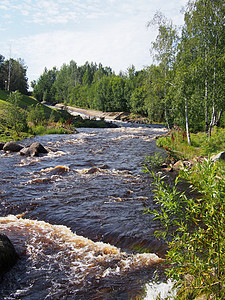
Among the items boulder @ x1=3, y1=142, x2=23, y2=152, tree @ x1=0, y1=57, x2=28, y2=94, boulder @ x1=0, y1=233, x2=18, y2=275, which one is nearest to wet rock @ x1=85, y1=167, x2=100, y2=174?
boulder @ x1=0, y1=233, x2=18, y2=275

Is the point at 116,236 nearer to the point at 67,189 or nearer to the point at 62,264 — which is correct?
the point at 62,264

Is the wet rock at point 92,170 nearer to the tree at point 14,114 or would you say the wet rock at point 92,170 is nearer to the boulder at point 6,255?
the boulder at point 6,255

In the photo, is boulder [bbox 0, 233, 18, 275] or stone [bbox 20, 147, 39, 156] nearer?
boulder [bbox 0, 233, 18, 275]

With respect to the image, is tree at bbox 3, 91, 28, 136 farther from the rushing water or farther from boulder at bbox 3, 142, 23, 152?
the rushing water

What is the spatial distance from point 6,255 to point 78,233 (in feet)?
6.46

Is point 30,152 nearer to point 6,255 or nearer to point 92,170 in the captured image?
point 92,170

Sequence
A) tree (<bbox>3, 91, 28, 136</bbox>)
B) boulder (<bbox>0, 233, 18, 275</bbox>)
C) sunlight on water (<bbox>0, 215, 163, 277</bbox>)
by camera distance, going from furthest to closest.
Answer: tree (<bbox>3, 91, 28, 136</bbox>) < sunlight on water (<bbox>0, 215, 163, 277</bbox>) < boulder (<bbox>0, 233, 18, 275</bbox>)

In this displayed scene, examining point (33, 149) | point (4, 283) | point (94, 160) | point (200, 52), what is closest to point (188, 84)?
point (200, 52)

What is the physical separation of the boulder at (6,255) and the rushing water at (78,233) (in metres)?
0.13

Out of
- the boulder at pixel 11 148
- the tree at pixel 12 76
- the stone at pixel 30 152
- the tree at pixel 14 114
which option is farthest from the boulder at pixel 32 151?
the tree at pixel 12 76

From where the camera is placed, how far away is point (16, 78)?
74375 millimetres

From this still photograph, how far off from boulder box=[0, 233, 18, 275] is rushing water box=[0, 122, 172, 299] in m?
0.13

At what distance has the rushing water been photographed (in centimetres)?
442

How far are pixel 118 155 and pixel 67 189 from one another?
7.63m
